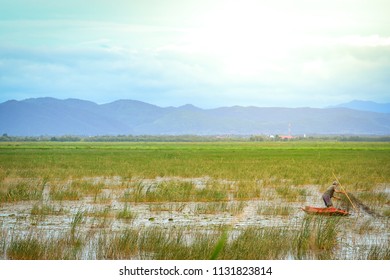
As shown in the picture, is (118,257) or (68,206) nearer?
(118,257)

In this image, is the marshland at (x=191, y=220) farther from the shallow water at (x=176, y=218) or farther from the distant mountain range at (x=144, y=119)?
the distant mountain range at (x=144, y=119)

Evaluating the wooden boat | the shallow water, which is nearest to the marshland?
the shallow water

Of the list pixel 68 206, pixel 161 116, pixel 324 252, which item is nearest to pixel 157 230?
pixel 324 252

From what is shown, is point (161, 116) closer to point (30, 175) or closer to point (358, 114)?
point (358, 114)

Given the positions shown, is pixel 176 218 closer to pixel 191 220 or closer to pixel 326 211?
pixel 191 220

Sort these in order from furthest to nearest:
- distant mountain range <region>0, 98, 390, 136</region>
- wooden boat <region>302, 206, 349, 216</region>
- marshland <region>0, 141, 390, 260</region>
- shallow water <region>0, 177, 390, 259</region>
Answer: distant mountain range <region>0, 98, 390, 136</region>, wooden boat <region>302, 206, 349, 216</region>, shallow water <region>0, 177, 390, 259</region>, marshland <region>0, 141, 390, 260</region>

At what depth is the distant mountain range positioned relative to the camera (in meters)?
19.4

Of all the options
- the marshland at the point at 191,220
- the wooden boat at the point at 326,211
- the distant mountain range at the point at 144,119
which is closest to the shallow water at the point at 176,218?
the marshland at the point at 191,220

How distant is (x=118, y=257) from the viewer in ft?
28.2

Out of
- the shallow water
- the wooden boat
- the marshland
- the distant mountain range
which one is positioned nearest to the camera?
the marshland

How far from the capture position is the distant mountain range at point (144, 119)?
1935 cm

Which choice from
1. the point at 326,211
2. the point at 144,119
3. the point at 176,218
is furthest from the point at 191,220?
the point at 144,119

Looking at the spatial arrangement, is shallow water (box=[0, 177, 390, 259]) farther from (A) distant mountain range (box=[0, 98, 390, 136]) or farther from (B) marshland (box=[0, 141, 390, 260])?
(A) distant mountain range (box=[0, 98, 390, 136])
